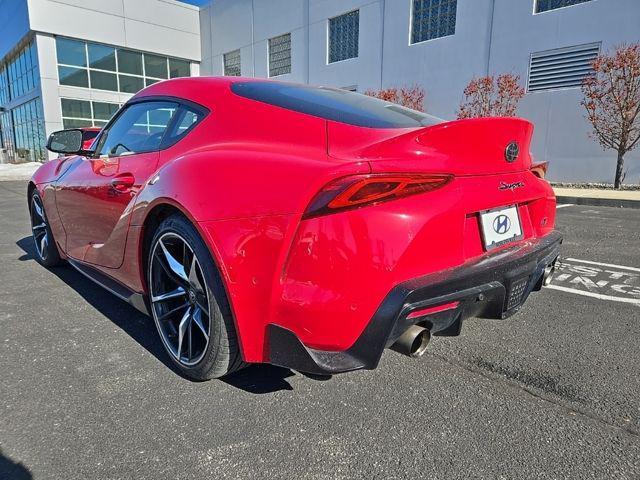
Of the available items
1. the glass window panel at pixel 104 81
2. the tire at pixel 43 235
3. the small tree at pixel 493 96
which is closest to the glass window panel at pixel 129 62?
the glass window panel at pixel 104 81

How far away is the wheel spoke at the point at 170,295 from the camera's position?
2.16 metres

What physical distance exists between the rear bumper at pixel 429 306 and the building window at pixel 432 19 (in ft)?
55.8

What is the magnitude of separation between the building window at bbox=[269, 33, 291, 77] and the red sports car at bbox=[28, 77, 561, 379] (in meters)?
23.4

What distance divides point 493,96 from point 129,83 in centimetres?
2020

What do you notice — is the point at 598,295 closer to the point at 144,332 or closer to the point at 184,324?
the point at 184,324

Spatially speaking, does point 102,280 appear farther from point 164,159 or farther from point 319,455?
point 319,455

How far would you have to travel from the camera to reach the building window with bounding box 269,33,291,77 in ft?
78.4

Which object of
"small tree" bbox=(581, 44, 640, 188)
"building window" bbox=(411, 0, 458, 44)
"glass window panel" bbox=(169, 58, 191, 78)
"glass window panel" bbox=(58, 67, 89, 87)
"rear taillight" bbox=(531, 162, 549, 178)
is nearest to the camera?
"rear taillight" bbox=(531, 162, 549, 178)

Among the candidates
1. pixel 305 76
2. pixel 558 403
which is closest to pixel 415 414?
pixel 558 403

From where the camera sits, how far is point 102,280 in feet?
9.23

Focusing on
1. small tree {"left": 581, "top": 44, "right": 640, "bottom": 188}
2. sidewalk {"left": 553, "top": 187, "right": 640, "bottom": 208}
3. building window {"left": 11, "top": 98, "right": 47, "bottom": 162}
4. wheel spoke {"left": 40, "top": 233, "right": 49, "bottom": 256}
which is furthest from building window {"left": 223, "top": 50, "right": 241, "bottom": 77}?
wheel spoke {"left": 40, "top": 233, "right": 49, "bottom": 256}

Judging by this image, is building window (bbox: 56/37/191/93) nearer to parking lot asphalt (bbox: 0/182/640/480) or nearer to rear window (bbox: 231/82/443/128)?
parking lot asphalt (bbox: 0/182/640/480)

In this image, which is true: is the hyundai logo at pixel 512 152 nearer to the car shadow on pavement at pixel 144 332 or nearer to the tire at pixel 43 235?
the car shadow on pavement at pixel 144 332

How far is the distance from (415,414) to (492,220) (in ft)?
3.01
